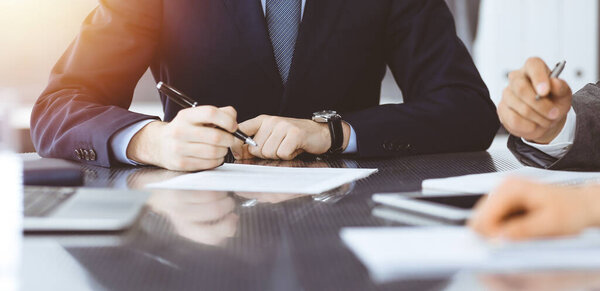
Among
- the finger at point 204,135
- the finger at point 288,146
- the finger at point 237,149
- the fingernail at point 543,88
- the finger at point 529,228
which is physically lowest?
the finger at point 237,149

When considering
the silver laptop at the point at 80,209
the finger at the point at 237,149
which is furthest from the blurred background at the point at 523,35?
the silver laptop at the point at 80,209

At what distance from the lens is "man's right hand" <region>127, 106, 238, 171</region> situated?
47.7 inches

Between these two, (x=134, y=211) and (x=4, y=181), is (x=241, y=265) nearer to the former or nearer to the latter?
(x=134, y=211)

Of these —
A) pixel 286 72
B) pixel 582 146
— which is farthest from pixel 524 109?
pixel 286 72

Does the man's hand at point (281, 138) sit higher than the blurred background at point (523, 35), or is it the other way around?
the man's hand at point (281, 138)

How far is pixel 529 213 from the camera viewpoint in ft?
1.73

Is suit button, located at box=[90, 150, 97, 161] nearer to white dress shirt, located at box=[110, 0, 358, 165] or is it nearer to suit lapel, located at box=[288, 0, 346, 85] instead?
white dress shirt, located at box=[110, 0, 358, 165]

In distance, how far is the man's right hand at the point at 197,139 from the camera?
3.97 feet

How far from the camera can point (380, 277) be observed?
506 millimetres

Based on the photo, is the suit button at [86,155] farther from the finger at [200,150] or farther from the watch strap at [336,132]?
the watch strap at [336,132]

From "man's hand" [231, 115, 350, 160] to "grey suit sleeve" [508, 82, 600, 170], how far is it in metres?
0.50

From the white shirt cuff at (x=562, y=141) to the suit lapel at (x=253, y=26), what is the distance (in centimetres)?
83

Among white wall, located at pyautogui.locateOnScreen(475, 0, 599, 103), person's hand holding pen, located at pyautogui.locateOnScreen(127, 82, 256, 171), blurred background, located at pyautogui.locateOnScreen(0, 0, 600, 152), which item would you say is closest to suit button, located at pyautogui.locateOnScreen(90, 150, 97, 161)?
person's hand holding pen, located at pyautogui.locateOnScreen(127, 82, 256, 171)

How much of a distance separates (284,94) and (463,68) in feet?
1.85
